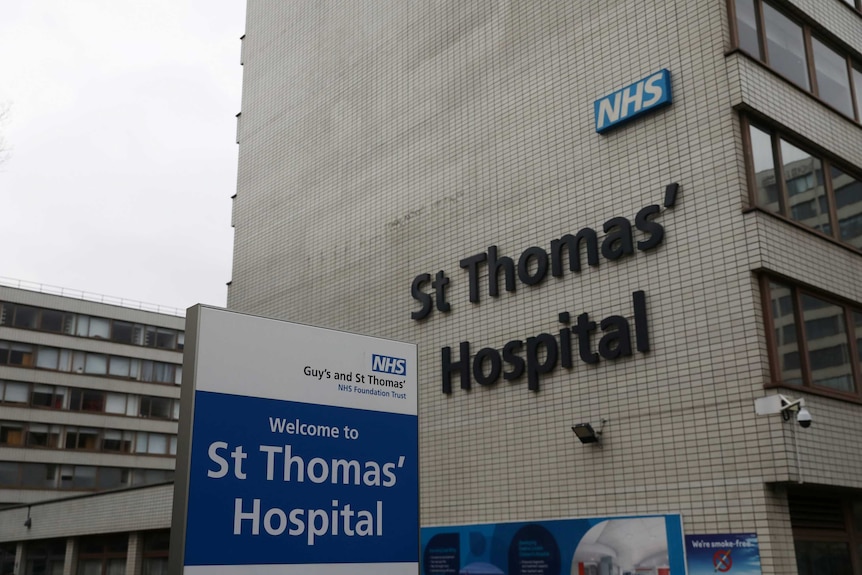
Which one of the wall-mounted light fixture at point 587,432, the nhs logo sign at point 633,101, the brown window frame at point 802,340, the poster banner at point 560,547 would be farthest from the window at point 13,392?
the brown window frame at point 802,340

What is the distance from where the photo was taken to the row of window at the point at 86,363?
147 ft

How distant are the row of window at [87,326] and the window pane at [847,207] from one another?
4271cm

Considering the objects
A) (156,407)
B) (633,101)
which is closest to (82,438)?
(156,407)

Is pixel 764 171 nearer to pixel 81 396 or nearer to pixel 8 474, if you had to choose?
pixel 81 396

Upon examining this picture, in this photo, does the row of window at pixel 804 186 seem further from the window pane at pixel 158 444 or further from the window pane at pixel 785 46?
the window pane at pixel 158 444

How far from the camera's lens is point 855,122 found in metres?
13.9

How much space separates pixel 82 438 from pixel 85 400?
2.07 meters

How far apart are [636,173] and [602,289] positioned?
1.82 metres

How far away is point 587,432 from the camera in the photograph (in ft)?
39.8

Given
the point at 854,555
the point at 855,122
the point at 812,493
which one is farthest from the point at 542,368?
the point at 855,122

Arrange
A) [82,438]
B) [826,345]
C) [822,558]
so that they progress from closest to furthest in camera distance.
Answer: [822,558] < [826,345] < [82,438]

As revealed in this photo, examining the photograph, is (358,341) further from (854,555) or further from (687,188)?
(854,555)

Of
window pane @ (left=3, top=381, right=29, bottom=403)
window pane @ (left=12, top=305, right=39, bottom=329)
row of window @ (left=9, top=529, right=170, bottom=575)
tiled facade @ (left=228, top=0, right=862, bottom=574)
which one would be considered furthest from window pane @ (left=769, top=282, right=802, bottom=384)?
window pane @ (left=12, top=305, right=39, bottom=329)

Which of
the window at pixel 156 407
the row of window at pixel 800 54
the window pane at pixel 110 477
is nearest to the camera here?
the row of window at pixel 800 54
